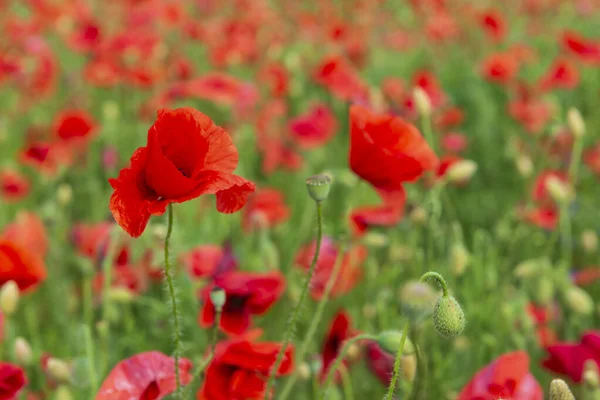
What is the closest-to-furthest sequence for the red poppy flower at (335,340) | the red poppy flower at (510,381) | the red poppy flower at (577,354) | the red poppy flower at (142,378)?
the red poppy flower at (142,378) < the red poppy flower at (510,381) < the red poppy flower at (577,354) < the red poppy flower at (335,340)

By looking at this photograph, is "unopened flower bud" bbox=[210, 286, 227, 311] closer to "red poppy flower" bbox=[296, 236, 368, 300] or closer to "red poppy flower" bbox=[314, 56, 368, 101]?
"red poppy flower" bbox=[296, 236, 368, 300]

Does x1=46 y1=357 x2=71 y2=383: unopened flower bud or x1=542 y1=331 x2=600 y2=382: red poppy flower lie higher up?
x1=46 y1=357 x2=71 y2=383: unopened flower bud

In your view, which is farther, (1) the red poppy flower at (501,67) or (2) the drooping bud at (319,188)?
(1) the red poppy flower at (501,67)

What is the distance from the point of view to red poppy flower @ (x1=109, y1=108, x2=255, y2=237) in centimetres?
79

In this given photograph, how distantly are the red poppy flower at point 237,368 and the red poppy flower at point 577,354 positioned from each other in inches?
19.8

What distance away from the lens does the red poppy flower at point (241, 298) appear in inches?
45.5

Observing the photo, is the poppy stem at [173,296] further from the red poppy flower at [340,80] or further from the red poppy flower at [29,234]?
the red poppy flower at [340,80]

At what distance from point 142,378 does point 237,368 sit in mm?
146

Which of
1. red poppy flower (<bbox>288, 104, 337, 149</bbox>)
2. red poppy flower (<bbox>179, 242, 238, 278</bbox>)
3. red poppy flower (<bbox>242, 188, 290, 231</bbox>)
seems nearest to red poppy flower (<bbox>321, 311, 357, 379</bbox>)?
red poppy flower (<bbox>179, 242, 238, 278</bbox>)

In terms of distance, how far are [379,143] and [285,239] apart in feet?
3.58

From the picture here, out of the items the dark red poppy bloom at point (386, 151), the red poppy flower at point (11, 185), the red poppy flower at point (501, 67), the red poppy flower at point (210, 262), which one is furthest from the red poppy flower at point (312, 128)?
the dark red poppy bloom at point (386, 151)

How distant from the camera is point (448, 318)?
788mm

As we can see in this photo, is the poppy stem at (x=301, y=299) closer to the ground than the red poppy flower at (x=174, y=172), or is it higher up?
closer to the ground

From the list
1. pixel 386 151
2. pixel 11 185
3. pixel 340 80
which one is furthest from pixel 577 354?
pixel 11 185
